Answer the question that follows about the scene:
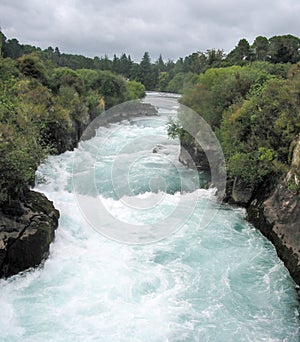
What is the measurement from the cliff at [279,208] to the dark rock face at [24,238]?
28.4 ft

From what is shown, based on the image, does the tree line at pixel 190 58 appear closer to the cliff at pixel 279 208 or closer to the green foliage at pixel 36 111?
the green foliage at pixel 36 111

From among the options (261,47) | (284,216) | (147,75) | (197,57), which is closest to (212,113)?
(284,216)

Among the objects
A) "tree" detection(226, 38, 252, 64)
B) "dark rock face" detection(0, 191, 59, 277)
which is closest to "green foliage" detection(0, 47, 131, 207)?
"dark rock face" detection(0, 191, 59, 277)

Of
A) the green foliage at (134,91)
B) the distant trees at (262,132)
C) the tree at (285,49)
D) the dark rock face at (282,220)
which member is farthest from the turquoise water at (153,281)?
the green foliage at (134,91)

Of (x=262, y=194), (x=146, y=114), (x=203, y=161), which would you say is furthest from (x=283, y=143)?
(x=146, y=114)

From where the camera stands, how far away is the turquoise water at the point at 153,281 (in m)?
9.54

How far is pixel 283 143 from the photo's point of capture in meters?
16.4

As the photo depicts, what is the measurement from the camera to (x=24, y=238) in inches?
450

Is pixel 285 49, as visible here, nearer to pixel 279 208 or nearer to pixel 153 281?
pixel 279 208

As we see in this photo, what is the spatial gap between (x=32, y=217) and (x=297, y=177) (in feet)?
33.0

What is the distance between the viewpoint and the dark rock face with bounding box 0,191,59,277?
434 inches

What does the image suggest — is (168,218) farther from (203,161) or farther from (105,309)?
(203,161)

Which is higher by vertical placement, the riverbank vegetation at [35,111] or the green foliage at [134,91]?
the green foliage at [134,91]

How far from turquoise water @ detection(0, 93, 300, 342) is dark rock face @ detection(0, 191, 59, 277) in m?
0.41
